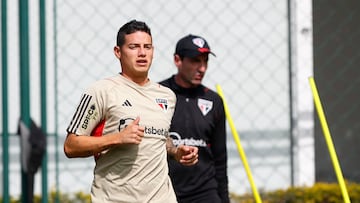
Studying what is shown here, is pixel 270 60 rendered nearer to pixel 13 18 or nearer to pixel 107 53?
pixel 107 53

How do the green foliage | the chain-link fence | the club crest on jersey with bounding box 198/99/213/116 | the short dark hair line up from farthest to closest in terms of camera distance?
the green foliage < the chain-link fence < the club crest on jersey with bounding box 198/99/213/116 < the short dark hair

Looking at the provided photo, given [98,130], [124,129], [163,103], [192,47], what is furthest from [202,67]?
[124,129]

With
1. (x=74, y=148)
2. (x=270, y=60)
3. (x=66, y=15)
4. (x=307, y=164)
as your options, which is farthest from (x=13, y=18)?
(x=74, y=148)

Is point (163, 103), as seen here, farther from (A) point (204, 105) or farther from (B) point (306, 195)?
(B) point (306, 195)

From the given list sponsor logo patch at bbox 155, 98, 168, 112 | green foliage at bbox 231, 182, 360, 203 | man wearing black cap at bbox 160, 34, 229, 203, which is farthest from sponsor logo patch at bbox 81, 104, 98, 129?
green foliage at bbox 231, 182, 360, 203

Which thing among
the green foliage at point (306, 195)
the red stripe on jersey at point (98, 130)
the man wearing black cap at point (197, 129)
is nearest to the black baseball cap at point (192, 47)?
the man wearing black cap at point (197, 129)

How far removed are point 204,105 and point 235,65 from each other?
7.74 ft

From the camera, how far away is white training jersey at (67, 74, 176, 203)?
4.66 meters

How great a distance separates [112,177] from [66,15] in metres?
3.61

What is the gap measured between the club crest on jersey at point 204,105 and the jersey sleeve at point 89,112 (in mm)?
1697

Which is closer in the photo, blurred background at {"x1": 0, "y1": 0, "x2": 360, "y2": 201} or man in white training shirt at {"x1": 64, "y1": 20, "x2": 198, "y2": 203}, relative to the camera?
man in white training shirt at {"x1": 64, "y1": 20, "x2": 198, "y2": 203}

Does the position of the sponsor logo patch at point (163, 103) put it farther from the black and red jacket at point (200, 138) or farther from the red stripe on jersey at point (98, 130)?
the black and red jacket at point (200, 138)

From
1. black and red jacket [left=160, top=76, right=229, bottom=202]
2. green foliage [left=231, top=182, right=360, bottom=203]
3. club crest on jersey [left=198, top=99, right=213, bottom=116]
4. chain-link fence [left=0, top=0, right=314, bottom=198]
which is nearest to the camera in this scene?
black and red jacket [left=160, top=76, right=229, bottom=202]

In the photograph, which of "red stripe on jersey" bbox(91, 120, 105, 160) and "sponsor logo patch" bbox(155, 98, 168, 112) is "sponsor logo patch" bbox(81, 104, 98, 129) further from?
"sponsor logo patch" bbox(155, 98, 168, 112)
